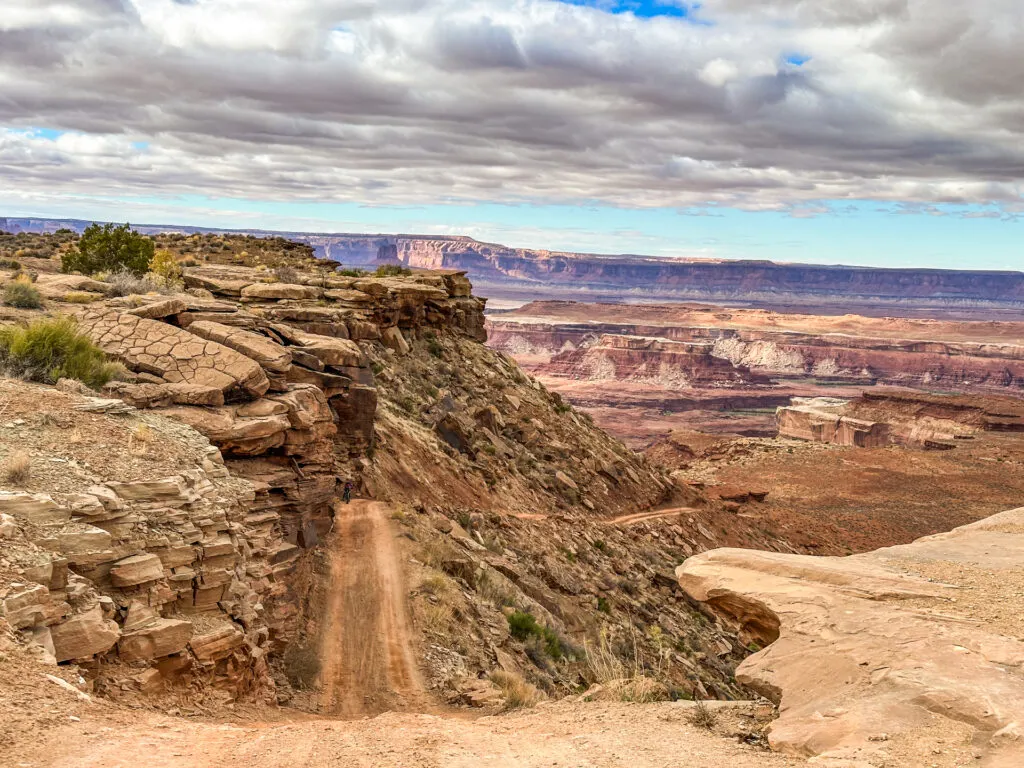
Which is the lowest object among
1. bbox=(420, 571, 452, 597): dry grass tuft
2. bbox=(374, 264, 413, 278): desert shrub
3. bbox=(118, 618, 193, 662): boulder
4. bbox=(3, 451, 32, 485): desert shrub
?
bbox=(420, 571, 452, 597): dry grass tuft

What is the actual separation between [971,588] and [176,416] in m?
11.5

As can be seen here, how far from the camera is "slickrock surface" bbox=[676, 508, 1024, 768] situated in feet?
24.4

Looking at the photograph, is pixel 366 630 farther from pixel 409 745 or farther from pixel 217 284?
pixel 217 284

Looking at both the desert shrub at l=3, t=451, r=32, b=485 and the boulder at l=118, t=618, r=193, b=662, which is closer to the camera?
the boulder at l=118, t=618, r=193, b=662

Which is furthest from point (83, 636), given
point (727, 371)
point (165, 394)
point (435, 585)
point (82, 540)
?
point (727, 371)

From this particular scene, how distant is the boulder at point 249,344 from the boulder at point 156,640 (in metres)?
6.71

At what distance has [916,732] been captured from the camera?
7500 mm

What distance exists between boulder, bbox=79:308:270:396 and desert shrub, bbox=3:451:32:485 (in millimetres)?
4958

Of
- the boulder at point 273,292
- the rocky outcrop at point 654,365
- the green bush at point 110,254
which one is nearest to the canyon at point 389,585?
the boulder at point 273,292

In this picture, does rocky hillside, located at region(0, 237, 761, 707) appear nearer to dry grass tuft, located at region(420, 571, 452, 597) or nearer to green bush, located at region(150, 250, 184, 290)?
dry grass tuft, located at region(420, 571, 452, 597)

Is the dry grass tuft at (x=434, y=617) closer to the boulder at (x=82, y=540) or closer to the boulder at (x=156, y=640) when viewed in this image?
the boulder at (x=156, y=640)

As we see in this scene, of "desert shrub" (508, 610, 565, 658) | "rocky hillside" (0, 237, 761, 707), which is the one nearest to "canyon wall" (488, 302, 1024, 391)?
"rocky hillside" (0, 237, 761, 707)

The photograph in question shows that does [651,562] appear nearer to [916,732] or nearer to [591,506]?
[591,506]

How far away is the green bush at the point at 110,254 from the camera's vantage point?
1238 inches
